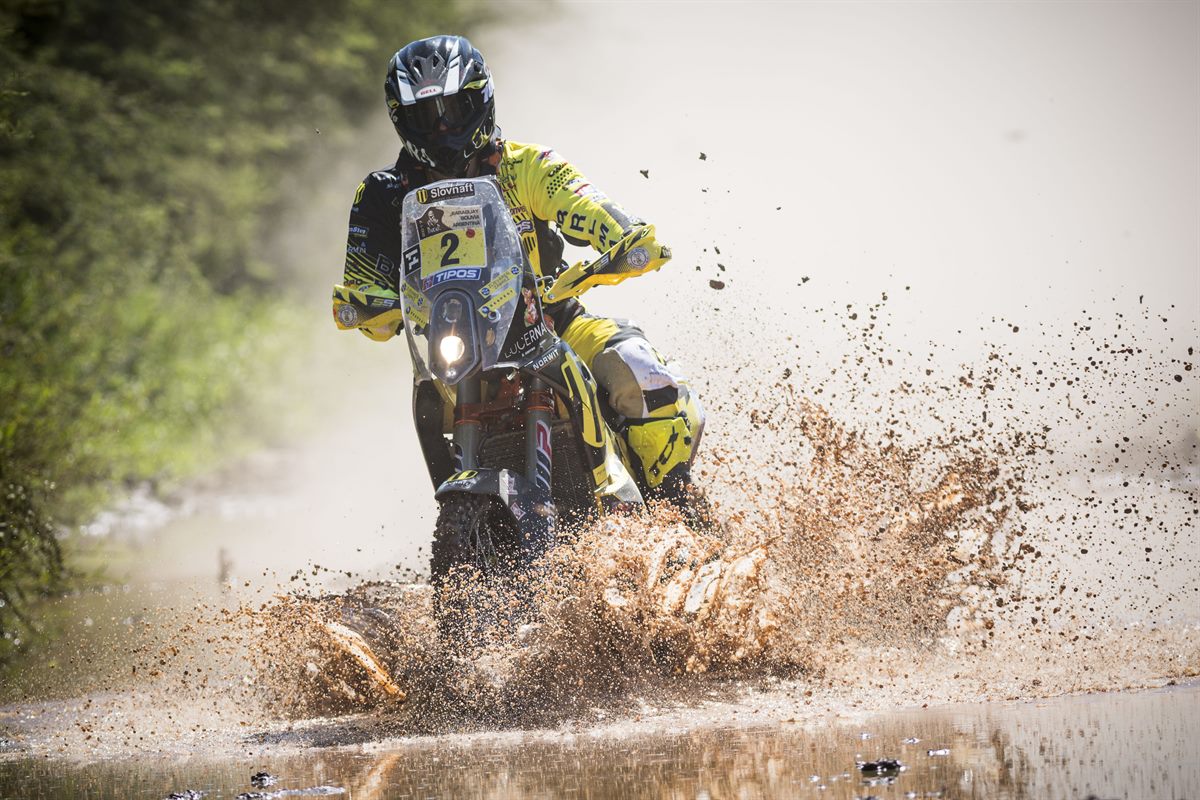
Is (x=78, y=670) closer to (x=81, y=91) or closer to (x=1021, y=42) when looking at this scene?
(x=1021, y=42)

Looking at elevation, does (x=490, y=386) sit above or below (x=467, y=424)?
above

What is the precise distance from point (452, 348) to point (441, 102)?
3.52 feet

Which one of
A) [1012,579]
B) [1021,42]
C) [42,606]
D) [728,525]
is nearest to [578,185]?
[728,525]

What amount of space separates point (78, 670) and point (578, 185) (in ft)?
12.5

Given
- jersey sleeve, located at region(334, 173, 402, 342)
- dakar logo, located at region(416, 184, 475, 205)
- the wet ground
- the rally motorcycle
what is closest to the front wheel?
the rally motorcycle

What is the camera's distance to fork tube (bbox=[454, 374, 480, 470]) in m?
6.34

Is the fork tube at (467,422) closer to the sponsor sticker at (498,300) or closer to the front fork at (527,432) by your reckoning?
the front fork at (527,432)

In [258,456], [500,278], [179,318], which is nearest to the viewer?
[500,278]

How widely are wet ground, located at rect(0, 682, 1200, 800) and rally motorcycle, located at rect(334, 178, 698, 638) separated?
854mm

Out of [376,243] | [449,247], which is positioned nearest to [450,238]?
[449,247]

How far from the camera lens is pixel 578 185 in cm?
686

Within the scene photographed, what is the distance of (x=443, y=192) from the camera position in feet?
20.7

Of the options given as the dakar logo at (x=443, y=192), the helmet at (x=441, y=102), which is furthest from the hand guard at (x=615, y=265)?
the helmet at (x=441, y=102)

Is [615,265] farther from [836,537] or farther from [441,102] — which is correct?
[836,537]
